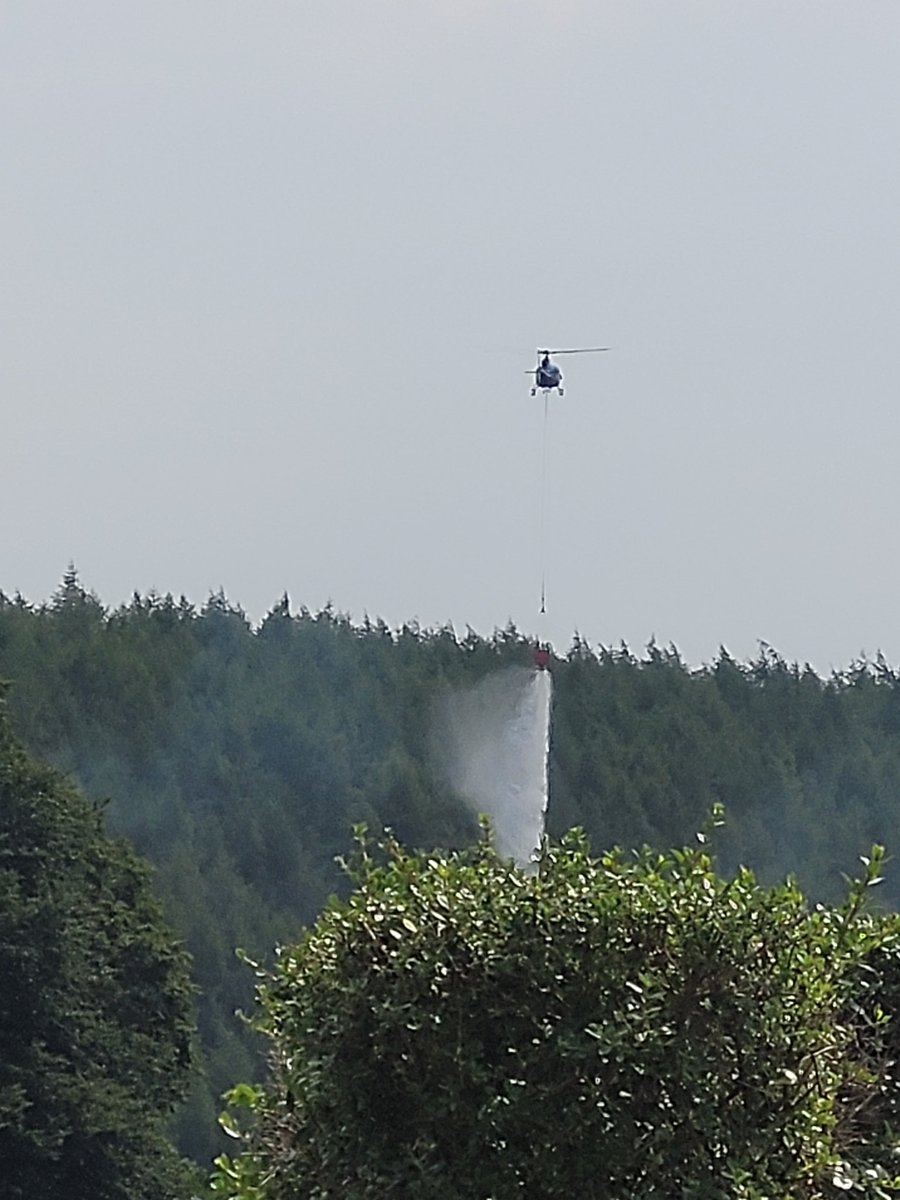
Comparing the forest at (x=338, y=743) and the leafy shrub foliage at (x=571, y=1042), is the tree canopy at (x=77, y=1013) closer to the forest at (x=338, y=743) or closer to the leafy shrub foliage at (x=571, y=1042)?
the leafy shrub foliage at (x=571, y=1042)

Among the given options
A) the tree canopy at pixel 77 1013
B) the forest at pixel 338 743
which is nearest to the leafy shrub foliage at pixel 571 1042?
the tree canopy at pixel 77 1013

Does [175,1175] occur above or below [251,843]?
below

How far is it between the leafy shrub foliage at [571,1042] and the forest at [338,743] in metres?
52.3

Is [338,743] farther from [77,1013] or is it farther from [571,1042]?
[571,1042]

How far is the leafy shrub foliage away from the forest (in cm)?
5232

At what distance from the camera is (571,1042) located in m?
5.49

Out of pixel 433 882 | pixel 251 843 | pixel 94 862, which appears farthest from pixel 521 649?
pixel 433 882

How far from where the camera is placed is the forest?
6862 centimetres

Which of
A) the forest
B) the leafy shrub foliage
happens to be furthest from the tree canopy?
the forest

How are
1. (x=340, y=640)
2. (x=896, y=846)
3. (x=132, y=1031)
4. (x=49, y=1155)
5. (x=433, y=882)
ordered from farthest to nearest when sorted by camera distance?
(x=340, y=640) < (x=896, y=846) < (x=132, y=1031) < (x=49, y=1155) < (x=433, y=882)

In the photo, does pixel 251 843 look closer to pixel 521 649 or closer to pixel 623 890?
pixel 521 649

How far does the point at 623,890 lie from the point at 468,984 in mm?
451

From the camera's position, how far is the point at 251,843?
71.2m

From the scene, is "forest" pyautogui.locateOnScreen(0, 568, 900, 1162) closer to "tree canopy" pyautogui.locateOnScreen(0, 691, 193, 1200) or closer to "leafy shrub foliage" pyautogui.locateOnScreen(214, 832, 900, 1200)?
"tree canopy" pyautogui.locateOnScreen(0, 691, 193, 1200)
